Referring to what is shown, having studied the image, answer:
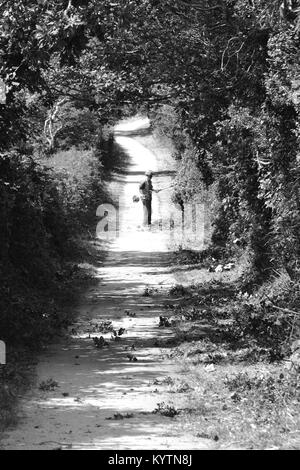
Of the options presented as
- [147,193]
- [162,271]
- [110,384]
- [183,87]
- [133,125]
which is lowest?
[133,125]

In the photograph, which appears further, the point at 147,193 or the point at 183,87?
the point at 147,193

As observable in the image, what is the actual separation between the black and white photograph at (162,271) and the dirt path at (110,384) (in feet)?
0.12

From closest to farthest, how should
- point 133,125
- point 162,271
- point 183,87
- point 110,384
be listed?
point 110,384 < point 183,87 < point 162,271 < point 133,125

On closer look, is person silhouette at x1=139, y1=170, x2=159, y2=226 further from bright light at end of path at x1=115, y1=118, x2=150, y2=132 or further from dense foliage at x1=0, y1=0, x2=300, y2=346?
bright light at end of path at x1=115, y1=118, x2=150, y2=132

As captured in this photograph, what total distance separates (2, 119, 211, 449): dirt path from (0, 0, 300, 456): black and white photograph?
4 centimetres

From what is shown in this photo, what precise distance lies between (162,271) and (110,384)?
36.0 ft

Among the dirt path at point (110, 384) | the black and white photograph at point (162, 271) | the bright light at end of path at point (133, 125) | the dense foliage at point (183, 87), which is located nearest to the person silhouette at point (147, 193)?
the black and white photograph at point (162, 271)

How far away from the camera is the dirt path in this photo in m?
7.60

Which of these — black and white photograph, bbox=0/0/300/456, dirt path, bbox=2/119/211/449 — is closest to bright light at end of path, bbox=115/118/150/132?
black and white photograph, bbox=0/0/300/456

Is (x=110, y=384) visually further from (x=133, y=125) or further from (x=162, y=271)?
(x=133, y=125)

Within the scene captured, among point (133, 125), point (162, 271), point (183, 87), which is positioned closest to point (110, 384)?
point (183, 87)

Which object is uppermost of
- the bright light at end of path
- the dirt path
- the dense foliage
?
the dense foliage

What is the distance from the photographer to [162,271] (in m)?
21.0

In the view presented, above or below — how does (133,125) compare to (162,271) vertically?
below
